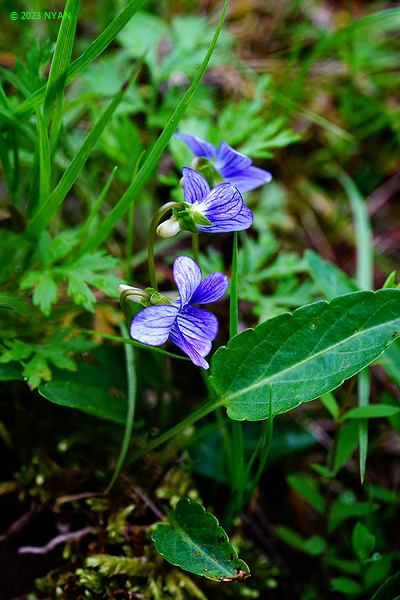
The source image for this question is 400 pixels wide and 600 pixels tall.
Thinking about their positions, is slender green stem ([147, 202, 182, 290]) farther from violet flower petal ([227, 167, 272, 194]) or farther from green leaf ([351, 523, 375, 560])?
green leaf ([351, 523, 375, 560])

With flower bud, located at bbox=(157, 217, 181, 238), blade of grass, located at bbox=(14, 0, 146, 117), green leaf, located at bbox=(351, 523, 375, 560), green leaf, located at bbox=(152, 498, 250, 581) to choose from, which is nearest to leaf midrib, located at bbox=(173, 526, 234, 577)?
green leaf, located at bbox=(152, 498, 250, 581)

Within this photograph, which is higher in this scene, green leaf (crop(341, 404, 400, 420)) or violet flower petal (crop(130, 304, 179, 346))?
violet flower petal (crop(130, 304, 179, 346))

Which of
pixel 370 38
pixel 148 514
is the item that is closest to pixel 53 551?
pixel 148 514

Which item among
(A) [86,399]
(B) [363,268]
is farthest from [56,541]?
(B) [363,268]

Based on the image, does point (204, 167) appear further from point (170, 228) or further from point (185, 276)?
point (185, 276)

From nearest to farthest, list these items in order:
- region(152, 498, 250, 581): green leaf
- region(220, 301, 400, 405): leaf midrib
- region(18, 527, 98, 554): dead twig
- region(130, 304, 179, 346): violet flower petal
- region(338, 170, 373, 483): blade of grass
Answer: region(130, 304, 179, 346): violet flower petal, region(152, 498, 250, 581): green leaf, region(220, 301, 400, 405): leaf midrib, region(18, 527, 98, 554): dead twig, region(338, 170, 373, 483): blade of grass
